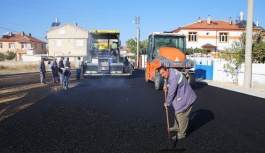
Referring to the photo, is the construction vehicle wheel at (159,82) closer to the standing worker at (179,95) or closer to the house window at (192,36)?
the standing worker at (179,95)

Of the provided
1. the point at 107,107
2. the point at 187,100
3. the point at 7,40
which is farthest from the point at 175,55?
the point at 7,40

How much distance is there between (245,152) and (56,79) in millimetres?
15534

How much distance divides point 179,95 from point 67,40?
54.3 m

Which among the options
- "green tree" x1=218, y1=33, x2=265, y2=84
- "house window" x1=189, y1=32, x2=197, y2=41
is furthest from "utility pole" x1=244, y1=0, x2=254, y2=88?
"house window" x1=189, y1=32, x2=197, y2=41

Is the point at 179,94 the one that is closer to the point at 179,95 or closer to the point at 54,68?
the point at 179,95

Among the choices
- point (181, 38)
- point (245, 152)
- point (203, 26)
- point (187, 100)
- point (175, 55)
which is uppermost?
point (203, 26)

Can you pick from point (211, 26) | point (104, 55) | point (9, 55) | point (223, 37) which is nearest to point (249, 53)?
point (104, 55)

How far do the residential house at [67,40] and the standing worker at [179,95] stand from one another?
173 feet

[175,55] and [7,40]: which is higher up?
[7,40]

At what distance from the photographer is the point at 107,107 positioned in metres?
8.70

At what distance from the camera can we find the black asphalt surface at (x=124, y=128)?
16.5 ft

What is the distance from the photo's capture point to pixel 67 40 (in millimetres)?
57094

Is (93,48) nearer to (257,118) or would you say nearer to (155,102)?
(155,102)

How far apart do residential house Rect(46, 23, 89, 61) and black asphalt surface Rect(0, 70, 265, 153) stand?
48748 millimetres
